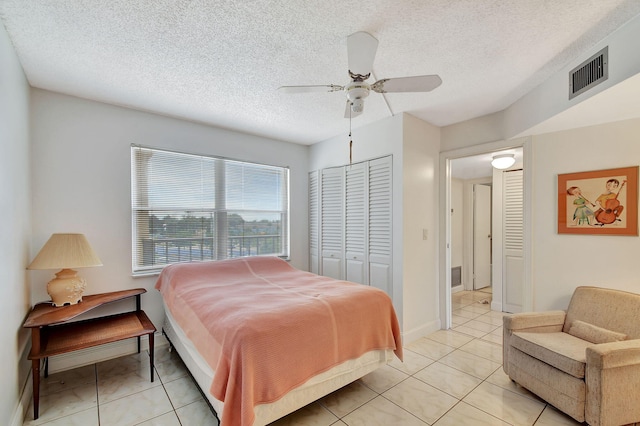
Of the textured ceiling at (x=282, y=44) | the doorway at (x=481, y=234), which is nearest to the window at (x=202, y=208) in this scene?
the textured ceiling at (x=282, y=44)

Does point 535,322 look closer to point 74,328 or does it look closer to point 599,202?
point 599,202

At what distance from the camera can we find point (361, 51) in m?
1.78

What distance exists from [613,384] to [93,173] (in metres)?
4.48

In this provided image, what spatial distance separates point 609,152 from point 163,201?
4.42 m

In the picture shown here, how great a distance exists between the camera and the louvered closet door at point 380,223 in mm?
3383

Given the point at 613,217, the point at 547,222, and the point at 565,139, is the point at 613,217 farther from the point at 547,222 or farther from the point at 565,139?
the point at 565,139

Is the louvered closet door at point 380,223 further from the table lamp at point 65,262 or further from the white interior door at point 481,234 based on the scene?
the white interior door at point 481,234

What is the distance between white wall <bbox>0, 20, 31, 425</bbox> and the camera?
67.3 inches

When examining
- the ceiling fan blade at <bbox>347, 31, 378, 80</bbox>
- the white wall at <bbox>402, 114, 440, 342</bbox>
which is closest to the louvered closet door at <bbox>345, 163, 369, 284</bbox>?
the white wall at <bbox>402, 114, 440, 342</bbox>

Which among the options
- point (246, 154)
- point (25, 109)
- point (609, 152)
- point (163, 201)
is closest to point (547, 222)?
point (609, 152)

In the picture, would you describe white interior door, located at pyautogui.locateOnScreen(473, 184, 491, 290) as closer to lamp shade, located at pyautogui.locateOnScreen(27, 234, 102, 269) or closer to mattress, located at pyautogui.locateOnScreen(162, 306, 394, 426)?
mattress, located at pyautogui.locateOnScreen(162, 306, 394, 426)

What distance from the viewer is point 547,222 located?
2.88 meters

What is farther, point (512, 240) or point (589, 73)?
point (512, 240)

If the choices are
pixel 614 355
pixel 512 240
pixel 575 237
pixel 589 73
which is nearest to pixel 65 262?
pixel 614 355
